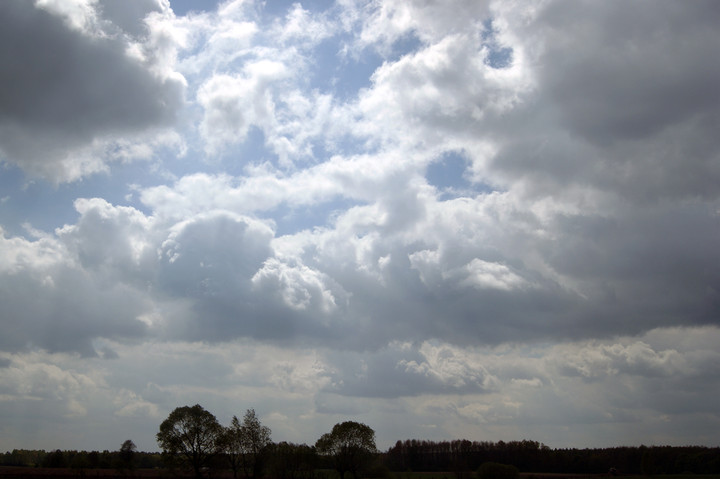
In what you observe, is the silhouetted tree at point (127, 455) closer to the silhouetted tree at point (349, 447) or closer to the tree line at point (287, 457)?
the tree line at point (287, 457)

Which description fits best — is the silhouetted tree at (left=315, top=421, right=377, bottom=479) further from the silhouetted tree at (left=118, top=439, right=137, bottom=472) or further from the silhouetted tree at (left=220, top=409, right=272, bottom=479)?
the silhouetted tree at (left=118, top=439, right=137, bottom=472)

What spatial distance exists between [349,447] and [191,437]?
42304 millimetres

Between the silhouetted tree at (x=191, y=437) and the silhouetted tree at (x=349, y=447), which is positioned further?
the silhouetted tree at (x=349, y=447)

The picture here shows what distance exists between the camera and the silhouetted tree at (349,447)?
139 metres

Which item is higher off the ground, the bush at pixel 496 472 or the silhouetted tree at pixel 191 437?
the silhouetted tree at pixel 191 437

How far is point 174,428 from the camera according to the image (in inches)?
4606

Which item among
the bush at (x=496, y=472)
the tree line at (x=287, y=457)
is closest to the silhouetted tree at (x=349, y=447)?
the tree line at (x=287, y=457)

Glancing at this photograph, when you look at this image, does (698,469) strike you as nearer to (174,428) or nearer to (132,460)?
(174,428)

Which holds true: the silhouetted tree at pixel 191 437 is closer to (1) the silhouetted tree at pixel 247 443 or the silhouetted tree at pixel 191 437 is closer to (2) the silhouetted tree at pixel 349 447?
(1) the silhouetted tree at pixel 247 443

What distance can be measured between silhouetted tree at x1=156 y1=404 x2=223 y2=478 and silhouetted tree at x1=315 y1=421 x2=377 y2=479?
32.9m

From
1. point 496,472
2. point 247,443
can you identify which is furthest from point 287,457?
point 496,472

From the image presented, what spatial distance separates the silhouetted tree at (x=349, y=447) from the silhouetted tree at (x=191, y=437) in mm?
32856

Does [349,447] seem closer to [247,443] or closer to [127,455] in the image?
[247,443]

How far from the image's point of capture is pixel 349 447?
458 feet
